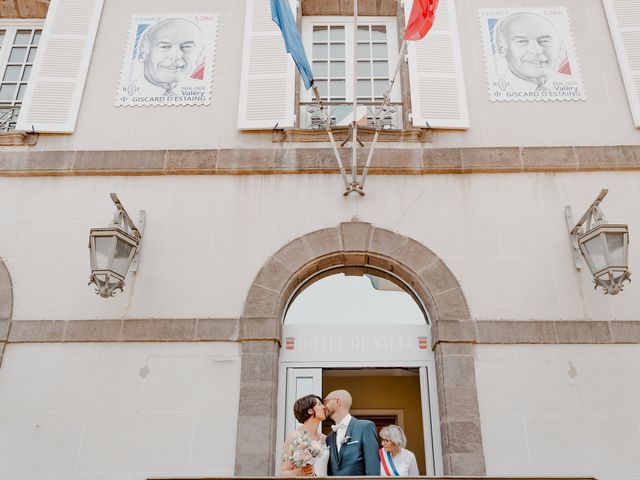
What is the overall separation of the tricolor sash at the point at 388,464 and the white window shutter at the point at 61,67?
5.24m

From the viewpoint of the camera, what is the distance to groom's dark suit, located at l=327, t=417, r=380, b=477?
15.3 ft

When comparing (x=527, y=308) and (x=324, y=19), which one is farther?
(x=324, y=19)

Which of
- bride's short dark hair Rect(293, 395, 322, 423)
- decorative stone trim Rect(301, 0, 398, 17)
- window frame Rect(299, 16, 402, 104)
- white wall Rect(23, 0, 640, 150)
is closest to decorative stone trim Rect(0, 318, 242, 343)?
bride's short dark hair Rect(293, 395, 322, 423)

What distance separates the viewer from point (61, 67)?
7941 mm

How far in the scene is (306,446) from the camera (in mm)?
4637

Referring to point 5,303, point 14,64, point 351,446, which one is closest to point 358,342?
point 351,446

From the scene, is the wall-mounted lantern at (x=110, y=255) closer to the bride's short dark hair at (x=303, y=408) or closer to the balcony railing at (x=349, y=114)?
the bride's short dark hair at (x=303, y=408)

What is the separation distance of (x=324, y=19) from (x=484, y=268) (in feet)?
14.1

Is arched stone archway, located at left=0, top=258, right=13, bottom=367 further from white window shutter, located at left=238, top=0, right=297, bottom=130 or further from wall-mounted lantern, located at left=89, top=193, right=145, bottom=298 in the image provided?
white window shutter, located at left=238, top=0, right=297, bottom=130

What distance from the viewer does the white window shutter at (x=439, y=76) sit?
749 centimetres

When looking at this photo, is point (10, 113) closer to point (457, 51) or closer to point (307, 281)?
point (307, 281)

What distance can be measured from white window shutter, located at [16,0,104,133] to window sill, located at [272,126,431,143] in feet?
8.57

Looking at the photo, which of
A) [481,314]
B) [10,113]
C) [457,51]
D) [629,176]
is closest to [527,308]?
[481,314]

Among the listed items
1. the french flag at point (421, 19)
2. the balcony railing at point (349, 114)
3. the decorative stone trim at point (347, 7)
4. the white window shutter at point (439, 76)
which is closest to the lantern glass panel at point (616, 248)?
the white window shutter at point (439, 76)
